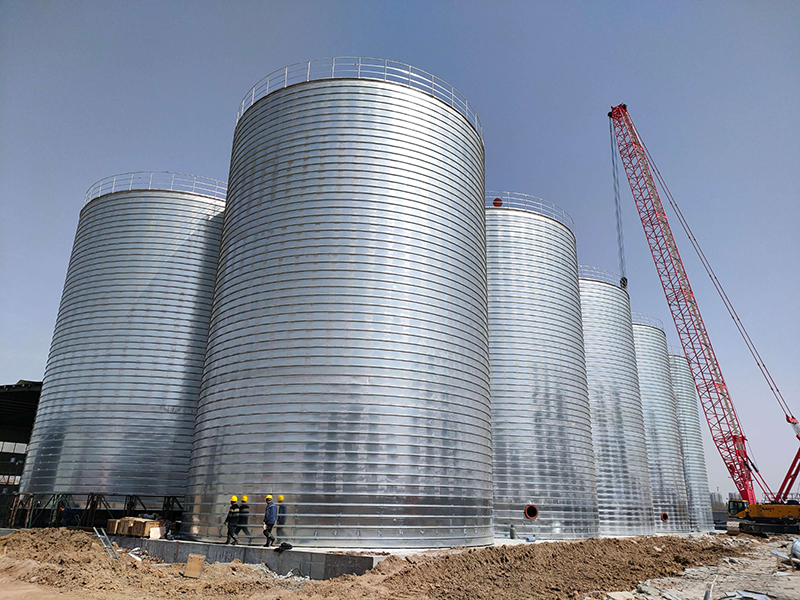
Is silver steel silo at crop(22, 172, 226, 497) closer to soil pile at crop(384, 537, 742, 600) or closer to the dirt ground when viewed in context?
the dirt ground

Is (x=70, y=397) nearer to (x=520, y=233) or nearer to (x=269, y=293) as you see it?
(x=269, y=293)

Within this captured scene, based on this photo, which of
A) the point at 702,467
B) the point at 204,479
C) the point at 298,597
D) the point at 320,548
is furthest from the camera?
the point at 702,467

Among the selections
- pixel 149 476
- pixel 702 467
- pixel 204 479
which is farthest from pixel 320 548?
pixel 702 467

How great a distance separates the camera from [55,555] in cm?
1502

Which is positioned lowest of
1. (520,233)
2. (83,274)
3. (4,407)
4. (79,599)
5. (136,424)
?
(79,599)

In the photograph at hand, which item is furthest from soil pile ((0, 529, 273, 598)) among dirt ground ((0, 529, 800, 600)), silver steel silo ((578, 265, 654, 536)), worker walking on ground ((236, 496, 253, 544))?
silver steel silo ((578, 265, 654, 536))

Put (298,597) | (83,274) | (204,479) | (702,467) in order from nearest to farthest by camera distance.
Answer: (298,597) < (204,479) < (83,274) < (702,467)

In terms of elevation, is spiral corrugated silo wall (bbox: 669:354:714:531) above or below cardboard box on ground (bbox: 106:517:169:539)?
above

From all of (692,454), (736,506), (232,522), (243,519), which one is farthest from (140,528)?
(736,506)

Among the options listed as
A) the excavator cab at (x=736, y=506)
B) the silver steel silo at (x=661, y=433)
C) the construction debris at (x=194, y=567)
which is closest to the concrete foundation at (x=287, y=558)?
the construction debris at (x=194, y=567)

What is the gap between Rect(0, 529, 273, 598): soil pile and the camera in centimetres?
1231

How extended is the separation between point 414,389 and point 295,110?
9.65 m

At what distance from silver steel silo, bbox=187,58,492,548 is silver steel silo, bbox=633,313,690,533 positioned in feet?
82.4

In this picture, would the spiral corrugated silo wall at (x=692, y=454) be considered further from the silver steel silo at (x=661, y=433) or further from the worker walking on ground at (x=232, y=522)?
the worker walking on ground at (x=232, y=522)
